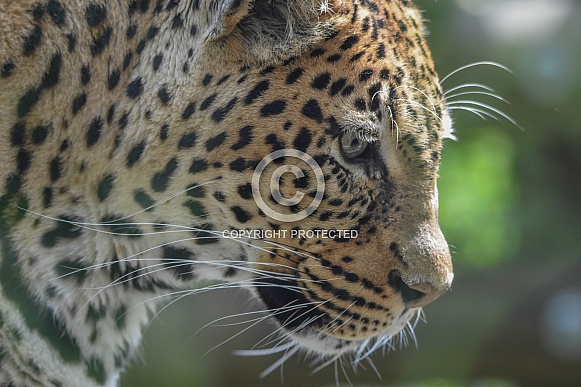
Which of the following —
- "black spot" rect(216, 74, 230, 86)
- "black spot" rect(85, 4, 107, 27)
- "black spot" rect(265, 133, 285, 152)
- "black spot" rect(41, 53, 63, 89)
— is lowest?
"black spot" rect(265, 133, 285, 152)

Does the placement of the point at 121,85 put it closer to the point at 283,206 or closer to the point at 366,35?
the point at 283,206

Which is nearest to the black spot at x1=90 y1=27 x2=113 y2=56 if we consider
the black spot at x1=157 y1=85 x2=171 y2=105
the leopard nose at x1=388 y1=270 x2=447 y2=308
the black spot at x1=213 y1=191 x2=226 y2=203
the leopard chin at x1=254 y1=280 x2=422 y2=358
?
the black spot at x1=157 y1=85 x2=171 y2=105

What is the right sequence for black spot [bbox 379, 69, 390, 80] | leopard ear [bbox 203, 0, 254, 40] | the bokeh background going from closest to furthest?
leopard ear [bbox 203, 0, 254, 40] → black spot [bbox 379, 69, 390, 80] → the bokeh background

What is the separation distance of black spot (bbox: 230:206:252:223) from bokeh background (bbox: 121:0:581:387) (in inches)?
77.2

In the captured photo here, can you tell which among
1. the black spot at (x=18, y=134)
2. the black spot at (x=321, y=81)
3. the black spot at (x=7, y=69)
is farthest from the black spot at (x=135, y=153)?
the black spot at (x=321, y=81)

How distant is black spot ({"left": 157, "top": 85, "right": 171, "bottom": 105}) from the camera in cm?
246

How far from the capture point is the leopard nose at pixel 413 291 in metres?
2.63

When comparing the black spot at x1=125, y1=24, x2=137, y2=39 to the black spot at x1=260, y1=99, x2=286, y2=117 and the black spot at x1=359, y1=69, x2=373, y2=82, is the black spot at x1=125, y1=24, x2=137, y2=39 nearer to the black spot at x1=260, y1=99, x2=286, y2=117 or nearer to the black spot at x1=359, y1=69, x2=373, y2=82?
the black spot at x1=260, y1=99, x2=286, y2=117

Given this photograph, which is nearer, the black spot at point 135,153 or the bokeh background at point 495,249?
the black spot at point 135,153

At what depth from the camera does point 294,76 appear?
2520mm

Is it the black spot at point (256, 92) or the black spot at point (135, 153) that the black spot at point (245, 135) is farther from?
the black spot at point (135, 153)

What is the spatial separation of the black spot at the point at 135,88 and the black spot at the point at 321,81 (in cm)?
54

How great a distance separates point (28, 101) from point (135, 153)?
1.16 feet

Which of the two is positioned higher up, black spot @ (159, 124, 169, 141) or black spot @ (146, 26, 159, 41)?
black spot @ (146, 26, 159, 41)
